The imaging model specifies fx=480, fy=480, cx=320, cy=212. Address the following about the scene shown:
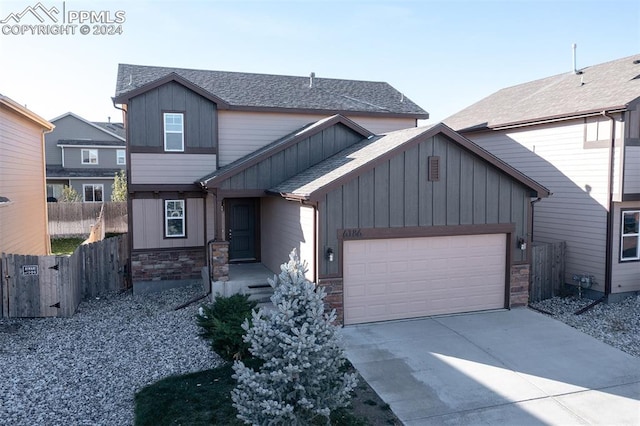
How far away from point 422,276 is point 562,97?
8028 millimetres

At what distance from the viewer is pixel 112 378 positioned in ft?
26.0

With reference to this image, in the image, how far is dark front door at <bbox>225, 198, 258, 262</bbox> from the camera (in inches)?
588

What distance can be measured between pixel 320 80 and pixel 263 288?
9.34m

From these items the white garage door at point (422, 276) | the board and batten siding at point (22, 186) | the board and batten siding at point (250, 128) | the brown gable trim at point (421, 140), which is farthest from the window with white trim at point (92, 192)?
the white garage door at point (422, 276)

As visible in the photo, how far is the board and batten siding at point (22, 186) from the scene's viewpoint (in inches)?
518

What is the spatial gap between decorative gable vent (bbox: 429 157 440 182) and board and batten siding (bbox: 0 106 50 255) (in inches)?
389

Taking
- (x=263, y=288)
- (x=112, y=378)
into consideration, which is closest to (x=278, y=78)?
(x=263, y=288)

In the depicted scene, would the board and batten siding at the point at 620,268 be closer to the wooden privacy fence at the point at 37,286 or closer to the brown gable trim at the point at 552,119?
the brown gable trim at the point at 552,119

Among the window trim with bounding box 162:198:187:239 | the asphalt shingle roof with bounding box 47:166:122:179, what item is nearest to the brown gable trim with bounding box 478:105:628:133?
the window trim with bounding box 162:198:187:239

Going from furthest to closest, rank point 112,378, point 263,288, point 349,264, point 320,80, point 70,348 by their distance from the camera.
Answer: point 320,80 < point 263,288 < point 349,264 < point 70,348 < point 112,378

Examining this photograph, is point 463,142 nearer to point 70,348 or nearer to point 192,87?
point 192,87

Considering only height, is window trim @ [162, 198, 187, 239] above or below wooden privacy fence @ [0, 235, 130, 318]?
above

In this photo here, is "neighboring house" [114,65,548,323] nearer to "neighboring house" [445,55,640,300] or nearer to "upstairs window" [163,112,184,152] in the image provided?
"upstairs window" [163,112,184,152]

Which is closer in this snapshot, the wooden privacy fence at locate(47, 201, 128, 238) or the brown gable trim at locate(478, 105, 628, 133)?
the brown gable trim at locate(478, 105, 628, 133)
